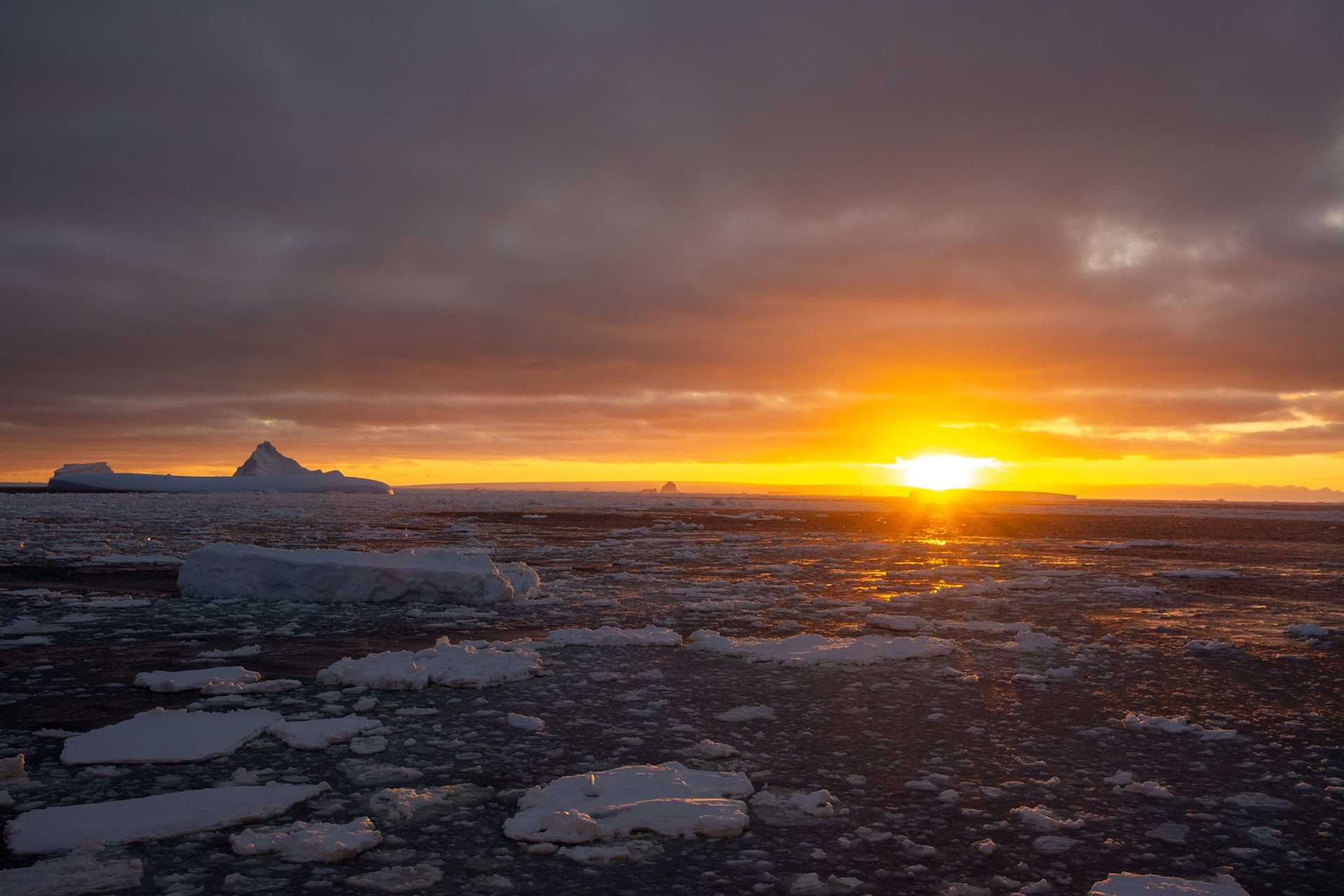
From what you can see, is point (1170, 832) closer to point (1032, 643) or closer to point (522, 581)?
point (1032, 643)

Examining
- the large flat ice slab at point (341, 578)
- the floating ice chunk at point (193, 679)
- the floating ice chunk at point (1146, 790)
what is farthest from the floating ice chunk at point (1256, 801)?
the large flat ice slab at point (341, 578)

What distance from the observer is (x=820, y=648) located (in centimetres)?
820

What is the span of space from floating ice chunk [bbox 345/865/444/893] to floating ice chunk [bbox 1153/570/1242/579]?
16.7 m

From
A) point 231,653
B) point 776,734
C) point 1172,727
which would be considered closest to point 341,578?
point 231,653

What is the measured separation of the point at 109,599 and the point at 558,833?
10098 millimetres

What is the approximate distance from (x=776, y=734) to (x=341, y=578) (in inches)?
316

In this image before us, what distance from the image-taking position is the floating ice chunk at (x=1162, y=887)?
3.32 metres

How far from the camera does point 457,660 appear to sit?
23.7 feet

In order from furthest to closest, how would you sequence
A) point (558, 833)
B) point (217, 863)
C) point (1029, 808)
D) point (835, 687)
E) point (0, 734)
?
point (835, 687) → point (0, 734) → point (1029, 808) → point (558, 833) → point (217, 863)

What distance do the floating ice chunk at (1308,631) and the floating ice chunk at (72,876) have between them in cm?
1078

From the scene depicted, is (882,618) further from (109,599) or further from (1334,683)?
(109,599)

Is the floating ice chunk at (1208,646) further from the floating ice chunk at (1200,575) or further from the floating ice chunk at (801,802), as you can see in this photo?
the floating ice chunk at (1200,575)

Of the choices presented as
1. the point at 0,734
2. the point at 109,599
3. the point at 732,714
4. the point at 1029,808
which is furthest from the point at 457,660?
the point at 109,599

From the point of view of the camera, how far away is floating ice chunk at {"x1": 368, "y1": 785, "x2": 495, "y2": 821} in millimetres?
4105
